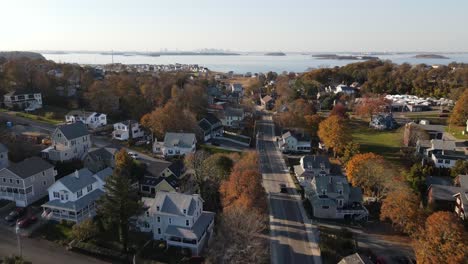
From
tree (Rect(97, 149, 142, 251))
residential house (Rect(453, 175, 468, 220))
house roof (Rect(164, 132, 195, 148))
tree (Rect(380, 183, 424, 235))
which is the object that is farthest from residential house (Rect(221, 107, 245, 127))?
tree (Rect(97, 149, 142, 251))

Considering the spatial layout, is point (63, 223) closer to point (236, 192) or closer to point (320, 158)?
point (236, 192)

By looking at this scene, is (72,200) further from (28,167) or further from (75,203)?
(28,167)

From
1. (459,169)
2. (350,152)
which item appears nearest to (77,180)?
(350,152)

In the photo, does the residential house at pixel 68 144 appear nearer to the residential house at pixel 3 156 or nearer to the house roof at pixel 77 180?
the residential house at pixel 3 156

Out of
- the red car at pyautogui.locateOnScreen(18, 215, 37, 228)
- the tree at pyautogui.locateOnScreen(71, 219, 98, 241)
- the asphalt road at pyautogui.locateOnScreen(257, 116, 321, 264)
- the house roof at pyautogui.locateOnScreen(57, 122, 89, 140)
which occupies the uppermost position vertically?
the house roof at pyautogui.locateOnScreen(57, 122, 89, 140)

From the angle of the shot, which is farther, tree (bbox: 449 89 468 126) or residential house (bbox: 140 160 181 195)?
tree (bbox: 449 89 468 126)

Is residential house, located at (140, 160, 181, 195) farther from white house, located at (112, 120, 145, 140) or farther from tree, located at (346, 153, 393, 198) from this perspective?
tree, located at (346, 153, 393, 198)

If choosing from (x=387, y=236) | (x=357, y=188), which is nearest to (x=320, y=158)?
(x=357, y=188)
